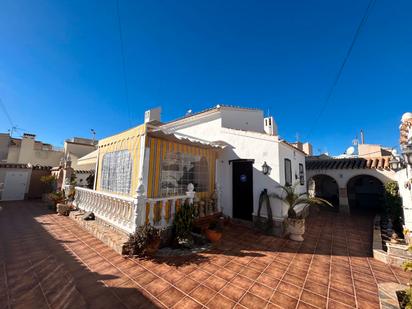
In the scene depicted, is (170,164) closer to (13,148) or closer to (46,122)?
(46,122)

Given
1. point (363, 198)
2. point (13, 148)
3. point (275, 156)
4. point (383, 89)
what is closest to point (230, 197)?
point (275, 156)

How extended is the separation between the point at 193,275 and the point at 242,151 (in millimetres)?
5900

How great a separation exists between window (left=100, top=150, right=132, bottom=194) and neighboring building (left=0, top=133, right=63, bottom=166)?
689 inches

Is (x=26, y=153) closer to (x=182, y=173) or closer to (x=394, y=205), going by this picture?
(x=182, y=173)

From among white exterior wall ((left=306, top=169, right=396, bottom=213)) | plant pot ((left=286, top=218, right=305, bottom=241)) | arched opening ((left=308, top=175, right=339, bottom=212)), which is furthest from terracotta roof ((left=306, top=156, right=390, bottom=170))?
plant pot ((left=286, top=218, right=305, bottom=241))

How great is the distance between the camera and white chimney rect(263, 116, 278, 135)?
13.6 metres

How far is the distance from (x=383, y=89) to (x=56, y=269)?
19.9 meters

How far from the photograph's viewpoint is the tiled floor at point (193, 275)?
3.16 m

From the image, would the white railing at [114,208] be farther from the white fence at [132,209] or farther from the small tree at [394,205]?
the small tree at [394,205]

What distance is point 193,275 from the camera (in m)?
3.99

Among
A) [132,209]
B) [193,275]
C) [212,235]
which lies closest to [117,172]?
[132,209]

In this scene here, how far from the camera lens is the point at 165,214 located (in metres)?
5.80

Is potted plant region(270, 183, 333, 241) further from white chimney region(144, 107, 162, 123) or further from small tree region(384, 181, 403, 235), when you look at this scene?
white chimney region(144, 107, 162, 123)

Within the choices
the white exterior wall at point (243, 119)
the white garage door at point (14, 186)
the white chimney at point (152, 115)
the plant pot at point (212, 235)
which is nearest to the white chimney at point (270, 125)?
the white exterior wall at point (243, 119)
